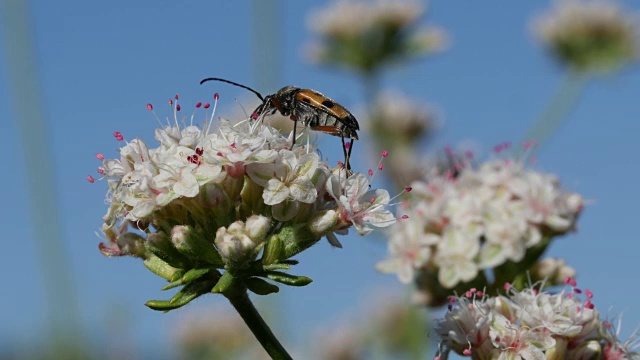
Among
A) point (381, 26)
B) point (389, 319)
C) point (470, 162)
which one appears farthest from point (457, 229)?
point (381, 26)

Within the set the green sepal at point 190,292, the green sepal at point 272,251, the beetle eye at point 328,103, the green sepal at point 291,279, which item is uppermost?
the beetle eye at point 328,103

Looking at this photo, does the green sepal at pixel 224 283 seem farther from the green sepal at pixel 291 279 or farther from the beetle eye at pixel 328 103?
the beetle eye at pixel 328 103

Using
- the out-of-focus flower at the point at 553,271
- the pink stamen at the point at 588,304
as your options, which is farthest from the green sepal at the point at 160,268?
the out-of-focus flower at the point at 553,271

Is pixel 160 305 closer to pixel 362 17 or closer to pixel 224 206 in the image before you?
pixel 224 206

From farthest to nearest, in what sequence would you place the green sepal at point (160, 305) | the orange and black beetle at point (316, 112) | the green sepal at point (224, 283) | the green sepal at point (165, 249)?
1. the orange and black beetle at point (316, 112)
2. the green sepal at point (165, 249)
3. the green sepal at point (160, 305)
4. the green sepal at point (224, 283)

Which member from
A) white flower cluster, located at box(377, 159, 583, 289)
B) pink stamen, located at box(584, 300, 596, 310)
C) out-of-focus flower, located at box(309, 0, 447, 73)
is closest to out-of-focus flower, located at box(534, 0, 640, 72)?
out-of-focus flower, located at box(309, 0, 447, 73)

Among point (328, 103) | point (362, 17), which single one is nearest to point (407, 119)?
point (362, 17)
